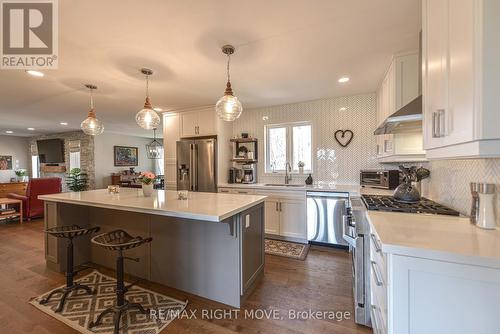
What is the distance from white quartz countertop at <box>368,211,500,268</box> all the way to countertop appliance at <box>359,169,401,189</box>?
144 cm

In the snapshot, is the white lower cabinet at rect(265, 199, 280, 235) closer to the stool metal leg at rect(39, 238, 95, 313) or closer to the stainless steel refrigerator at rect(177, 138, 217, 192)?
the stainless steel refrigerator at rect(177, 138, 217, 192)

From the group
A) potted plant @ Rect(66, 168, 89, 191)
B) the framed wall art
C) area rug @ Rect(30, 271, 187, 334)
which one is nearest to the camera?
area rug @ Rect(30, 271, 187, 334)

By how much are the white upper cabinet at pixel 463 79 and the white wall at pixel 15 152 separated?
11498mm

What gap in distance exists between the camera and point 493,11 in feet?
2.64

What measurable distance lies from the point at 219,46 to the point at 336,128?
2.57 meters

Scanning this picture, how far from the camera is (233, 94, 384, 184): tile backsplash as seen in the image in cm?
356

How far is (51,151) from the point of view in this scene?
7445mm

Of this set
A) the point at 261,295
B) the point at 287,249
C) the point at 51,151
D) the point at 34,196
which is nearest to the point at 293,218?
the point at 287,249

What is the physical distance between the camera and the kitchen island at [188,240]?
1.92 m

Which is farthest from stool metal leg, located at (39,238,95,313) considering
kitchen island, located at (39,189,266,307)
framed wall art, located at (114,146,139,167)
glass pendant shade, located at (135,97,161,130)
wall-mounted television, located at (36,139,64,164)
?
wall-mounted television, located at (36,139,64,164)

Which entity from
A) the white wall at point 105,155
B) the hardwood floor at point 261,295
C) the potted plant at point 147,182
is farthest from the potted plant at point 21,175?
the potted plant at point 147,182

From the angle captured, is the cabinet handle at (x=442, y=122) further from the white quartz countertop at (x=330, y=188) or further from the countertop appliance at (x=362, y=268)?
the white quartz countertop at (x=330, y=188)

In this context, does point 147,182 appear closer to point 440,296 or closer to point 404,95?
point 440,296

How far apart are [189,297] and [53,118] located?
578 centimetres
